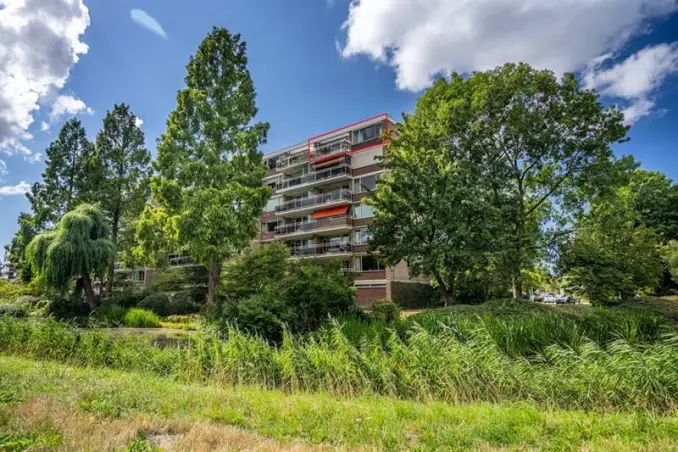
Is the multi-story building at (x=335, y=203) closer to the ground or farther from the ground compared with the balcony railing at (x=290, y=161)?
closer to the ground

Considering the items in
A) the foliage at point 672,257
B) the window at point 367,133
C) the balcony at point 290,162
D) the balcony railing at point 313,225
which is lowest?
the foliage at point 672,257

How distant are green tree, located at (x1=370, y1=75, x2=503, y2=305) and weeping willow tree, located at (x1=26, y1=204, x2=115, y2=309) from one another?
584 inches

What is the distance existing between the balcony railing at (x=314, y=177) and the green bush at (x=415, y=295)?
11.6 metres

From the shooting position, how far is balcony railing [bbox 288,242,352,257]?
115 ft

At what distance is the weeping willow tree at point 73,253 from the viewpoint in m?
20.1

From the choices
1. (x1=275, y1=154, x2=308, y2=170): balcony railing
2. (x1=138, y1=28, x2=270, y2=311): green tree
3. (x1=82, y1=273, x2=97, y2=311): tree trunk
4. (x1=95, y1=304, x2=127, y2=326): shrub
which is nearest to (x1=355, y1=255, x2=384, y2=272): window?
(x1=275, y1=154, x2=308, y2=170): balcony railing

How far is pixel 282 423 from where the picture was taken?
4.40 metres

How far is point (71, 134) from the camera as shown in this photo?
30.9 m

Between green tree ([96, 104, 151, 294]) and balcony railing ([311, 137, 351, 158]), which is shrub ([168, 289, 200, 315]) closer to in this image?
green tree ([96, 104, 151, 294])

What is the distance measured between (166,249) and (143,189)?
10654 mm

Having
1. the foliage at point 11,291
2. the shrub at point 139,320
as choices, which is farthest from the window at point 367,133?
the foliage at point 11,291

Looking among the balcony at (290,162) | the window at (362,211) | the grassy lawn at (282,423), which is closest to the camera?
the grassy lawn at (282,423)

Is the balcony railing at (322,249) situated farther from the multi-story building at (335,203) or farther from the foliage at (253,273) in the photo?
the foliage at (253,273)

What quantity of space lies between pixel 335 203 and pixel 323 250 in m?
4.59
